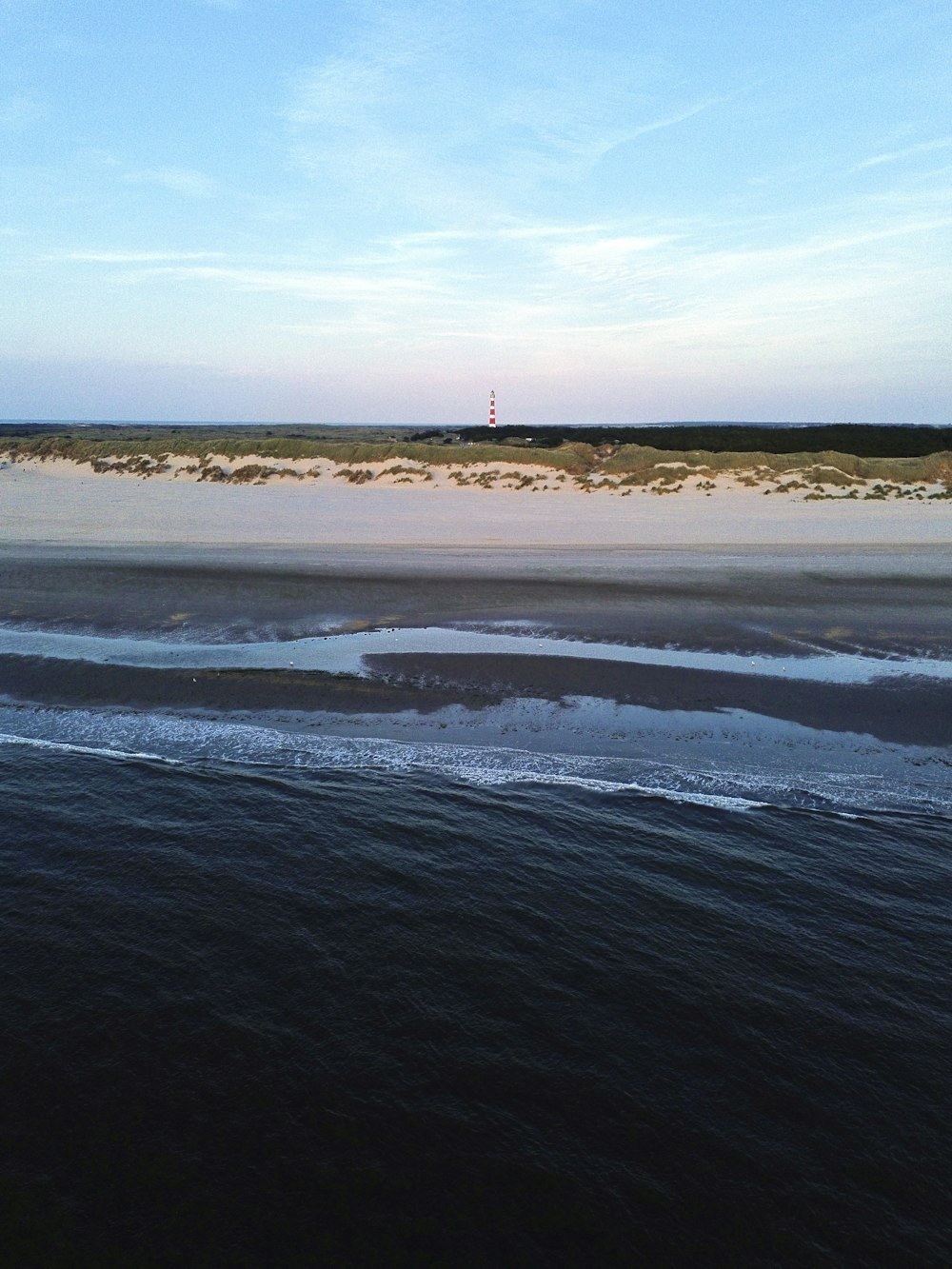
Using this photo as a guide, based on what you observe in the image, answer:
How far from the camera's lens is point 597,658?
14.2 metres

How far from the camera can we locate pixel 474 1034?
5844 mm

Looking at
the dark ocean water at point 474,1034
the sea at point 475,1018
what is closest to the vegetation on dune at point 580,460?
the sea at point 475,1018

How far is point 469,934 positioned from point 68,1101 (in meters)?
2.97

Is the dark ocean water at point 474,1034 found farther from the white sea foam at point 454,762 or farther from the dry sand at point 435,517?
the dry sand at point 435,517

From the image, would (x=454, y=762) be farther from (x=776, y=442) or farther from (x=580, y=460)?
(x=776, y=442)

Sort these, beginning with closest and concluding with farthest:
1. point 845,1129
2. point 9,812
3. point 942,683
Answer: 1. point 845,1129
2. point 9,812
3. point 942,683

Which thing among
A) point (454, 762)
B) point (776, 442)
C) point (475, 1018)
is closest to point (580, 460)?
point (776, 442)

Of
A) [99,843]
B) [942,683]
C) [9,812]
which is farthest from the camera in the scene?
[942,683]

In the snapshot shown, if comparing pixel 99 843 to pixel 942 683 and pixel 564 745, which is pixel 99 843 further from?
pixel 942 683

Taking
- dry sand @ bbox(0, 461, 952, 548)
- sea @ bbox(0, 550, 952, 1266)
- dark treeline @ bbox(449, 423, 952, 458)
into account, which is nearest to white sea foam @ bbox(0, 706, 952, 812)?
sea @ bbox(0, 550, 952, 1266)

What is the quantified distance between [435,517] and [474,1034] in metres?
26.3

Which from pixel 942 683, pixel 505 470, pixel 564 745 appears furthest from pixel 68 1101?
pixel 505 470

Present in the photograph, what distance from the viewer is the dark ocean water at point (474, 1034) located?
4535mm

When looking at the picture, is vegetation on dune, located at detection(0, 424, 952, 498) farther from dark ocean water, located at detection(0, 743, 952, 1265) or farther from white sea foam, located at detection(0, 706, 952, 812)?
dark ocean water, located at detection(0, 743, 952, 1265)
